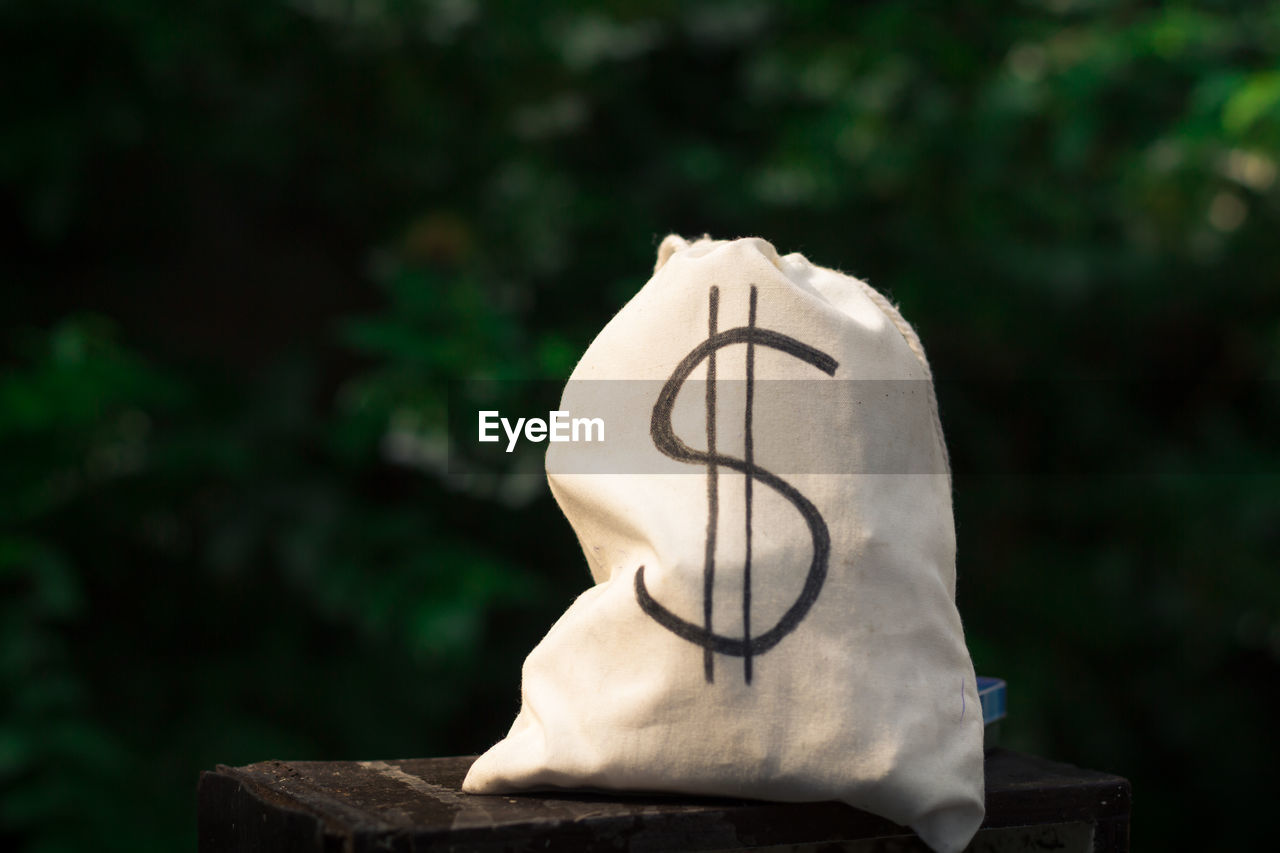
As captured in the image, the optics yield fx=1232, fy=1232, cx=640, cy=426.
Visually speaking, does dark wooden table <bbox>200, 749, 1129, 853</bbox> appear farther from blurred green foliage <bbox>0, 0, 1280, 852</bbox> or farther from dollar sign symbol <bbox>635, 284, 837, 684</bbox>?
blurred green foliage <bbox>0, 0, 1280, 852</bbox>

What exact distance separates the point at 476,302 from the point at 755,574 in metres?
1.50

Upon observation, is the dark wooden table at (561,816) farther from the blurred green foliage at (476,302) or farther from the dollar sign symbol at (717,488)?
the blurred green foliage at (476,302)

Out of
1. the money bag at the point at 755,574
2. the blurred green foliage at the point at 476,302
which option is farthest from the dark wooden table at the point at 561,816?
the blurred green foliage at the point at 476,302

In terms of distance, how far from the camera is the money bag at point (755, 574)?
898mm

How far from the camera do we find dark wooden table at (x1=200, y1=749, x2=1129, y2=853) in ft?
2.81

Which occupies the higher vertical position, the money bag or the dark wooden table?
the money bag

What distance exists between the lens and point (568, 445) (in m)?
1.02

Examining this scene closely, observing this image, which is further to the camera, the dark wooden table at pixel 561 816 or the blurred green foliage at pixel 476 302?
the blurred green foliage at pixel 476 302

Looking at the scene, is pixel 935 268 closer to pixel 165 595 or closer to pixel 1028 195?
pixel 1028 195

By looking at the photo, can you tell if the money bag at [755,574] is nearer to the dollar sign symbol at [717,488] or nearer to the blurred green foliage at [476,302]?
the dollar sign symbol at [717,488]

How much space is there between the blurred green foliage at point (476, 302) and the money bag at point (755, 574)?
1.17 m

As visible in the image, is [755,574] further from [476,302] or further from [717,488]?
[476,302]

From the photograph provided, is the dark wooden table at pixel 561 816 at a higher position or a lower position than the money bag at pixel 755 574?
lower

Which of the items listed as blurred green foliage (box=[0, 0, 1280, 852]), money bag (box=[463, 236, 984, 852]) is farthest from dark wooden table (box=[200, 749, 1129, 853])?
blurred green foliage (box=[0, 0, 1280, 852])
